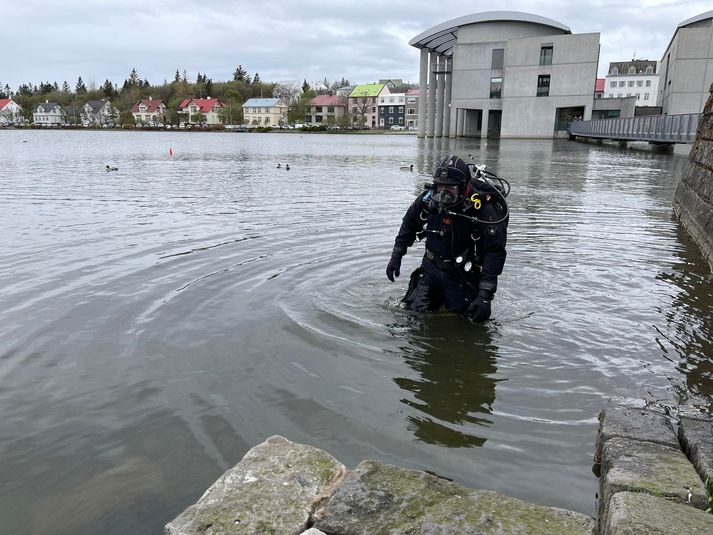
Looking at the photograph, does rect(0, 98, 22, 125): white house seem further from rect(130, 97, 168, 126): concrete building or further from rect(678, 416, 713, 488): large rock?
rect(678, 416, 713, 488): large rock

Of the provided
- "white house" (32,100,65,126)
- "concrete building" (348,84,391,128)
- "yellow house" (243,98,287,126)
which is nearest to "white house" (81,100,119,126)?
"white house" (32,100,65,126)

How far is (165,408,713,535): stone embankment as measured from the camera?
93.5 inches

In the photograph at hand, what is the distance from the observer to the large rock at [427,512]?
250cm

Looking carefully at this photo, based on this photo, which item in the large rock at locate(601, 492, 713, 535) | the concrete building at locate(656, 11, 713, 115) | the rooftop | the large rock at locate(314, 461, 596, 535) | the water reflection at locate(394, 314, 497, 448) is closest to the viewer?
the large rock at locate(601, 492, 713, 535)

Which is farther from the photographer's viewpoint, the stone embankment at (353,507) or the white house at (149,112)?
the white house at (149,112)

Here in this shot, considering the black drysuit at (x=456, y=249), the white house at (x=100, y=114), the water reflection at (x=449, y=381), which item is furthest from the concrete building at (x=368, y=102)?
the water reflection at (x=449, y=381)

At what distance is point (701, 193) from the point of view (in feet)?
32.8

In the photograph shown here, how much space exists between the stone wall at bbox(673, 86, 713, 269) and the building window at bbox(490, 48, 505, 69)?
165 feet

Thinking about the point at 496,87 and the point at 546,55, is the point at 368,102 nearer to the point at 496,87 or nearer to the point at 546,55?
the point at 496,87

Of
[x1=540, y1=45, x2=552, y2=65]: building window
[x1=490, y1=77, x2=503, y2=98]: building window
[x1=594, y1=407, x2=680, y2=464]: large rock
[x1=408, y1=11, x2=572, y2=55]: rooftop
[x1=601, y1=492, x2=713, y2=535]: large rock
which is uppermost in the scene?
[x1=408, y1=11, x2=572, y2=55]: rooftop

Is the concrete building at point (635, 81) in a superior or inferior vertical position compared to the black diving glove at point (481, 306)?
superior

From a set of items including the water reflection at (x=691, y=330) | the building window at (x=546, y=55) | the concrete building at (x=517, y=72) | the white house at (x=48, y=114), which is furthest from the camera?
the white house at (x=48, y=114)

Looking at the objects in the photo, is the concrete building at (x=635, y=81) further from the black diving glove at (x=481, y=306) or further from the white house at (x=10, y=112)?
the white house at (x=10, y=112)

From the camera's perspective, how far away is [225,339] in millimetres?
5340
